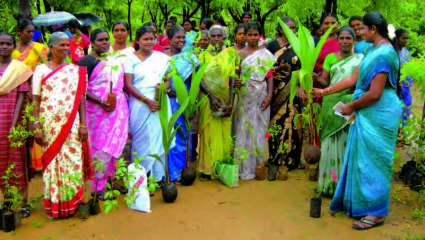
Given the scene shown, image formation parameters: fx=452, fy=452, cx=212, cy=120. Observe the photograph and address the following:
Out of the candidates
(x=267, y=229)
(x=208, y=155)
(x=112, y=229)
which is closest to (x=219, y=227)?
(x=267, y=229)

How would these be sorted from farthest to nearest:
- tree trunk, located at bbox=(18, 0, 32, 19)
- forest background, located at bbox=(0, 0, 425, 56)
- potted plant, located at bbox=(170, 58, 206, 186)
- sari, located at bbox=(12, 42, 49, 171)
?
1. forest background, located at bbox=(0, 0, 425, 56)
2. tree trunk, located at bbox=(18, 0, 32, 19)
3. sari, located at bbox=(12, 42, 49, 171)
4. potted plant, located at bbox=(170, 58, 206, 186)

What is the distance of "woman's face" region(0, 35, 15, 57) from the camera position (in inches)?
160

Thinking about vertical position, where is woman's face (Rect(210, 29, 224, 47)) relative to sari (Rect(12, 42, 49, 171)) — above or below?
above

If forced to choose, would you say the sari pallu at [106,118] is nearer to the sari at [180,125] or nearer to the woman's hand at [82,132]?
the woman's hand at [82,132]

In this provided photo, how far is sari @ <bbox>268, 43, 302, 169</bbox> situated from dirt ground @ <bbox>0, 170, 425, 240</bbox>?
84cm

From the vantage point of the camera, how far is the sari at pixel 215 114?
502 centimetres

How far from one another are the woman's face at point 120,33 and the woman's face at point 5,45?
1.28 metres

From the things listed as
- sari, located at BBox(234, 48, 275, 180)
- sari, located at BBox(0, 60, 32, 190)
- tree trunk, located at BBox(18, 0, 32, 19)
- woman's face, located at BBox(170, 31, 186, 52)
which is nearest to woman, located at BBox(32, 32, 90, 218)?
sari, located at BBox(0, 60, 32, 190)

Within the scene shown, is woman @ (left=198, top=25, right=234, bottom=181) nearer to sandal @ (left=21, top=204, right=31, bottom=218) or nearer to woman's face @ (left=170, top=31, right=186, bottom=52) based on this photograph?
woman's face @ (left=170, top=31, right=186, bottom=52)

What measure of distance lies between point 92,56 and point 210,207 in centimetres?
192

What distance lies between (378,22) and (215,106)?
2.01 m

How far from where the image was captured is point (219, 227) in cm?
407

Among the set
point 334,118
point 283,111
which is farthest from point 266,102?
point 334,118

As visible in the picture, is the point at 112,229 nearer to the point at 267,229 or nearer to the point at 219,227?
the point at 219,227
